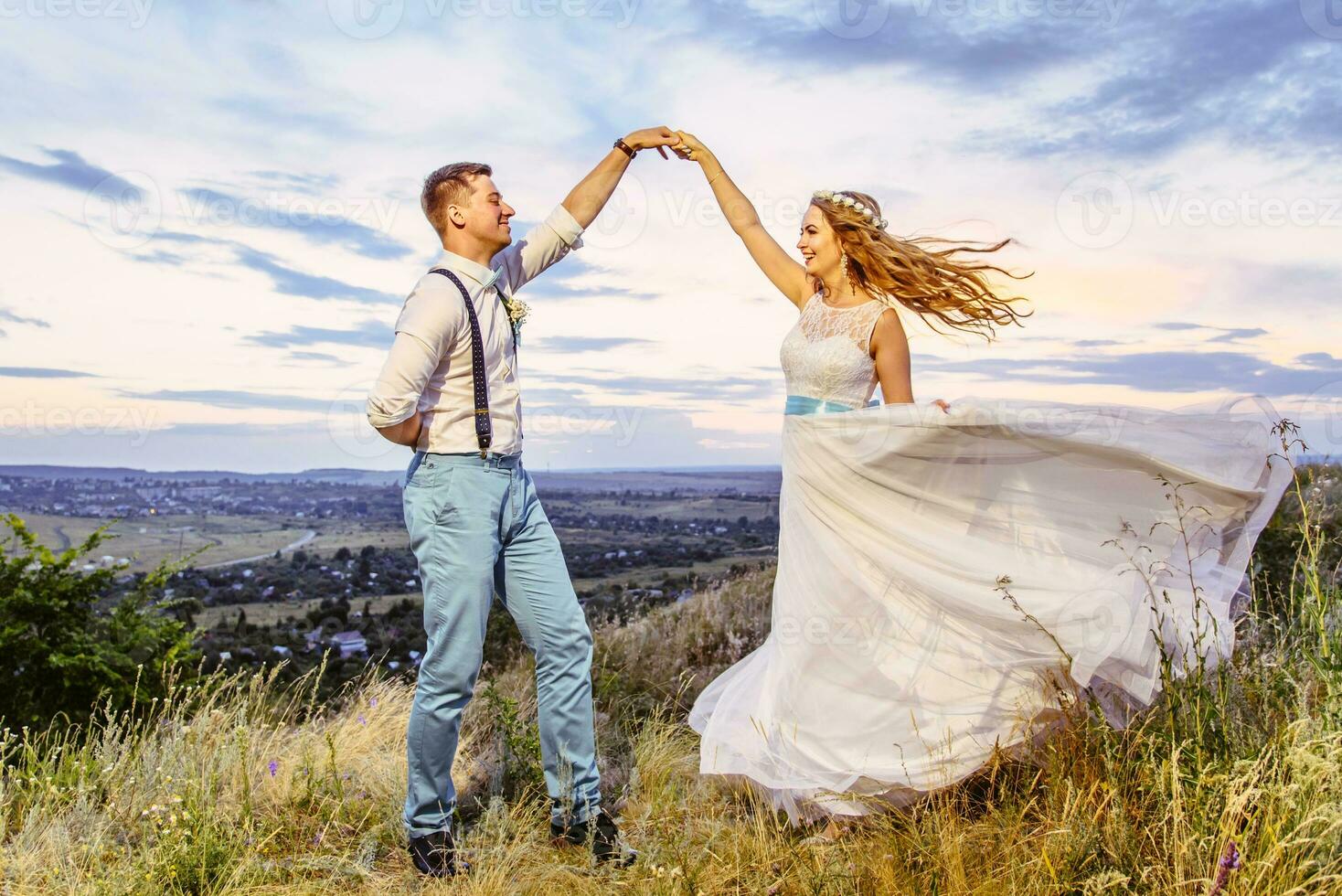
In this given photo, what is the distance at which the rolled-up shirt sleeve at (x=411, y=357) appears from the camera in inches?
141

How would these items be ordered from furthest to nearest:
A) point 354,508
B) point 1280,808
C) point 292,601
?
point 354,508 < point 292,601 < point 1280,808

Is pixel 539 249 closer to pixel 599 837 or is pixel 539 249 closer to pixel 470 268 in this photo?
pixel 470 268

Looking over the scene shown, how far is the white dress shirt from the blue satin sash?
127cm

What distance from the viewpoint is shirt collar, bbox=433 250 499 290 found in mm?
3951

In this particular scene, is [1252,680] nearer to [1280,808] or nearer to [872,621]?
[1280,808]

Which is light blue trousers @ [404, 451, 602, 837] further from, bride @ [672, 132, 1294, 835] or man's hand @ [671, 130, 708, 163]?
man's hand @ [671, 130, 708, 163]

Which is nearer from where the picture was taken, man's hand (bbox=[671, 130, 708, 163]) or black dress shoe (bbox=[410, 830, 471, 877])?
black dress shoe (bbox=[410, 830, 471, 877])

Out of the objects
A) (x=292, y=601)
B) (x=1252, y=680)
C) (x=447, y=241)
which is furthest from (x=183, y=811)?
(x=292, y=601)

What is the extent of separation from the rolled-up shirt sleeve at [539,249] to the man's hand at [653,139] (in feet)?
2.06

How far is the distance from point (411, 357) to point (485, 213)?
0.77 metres

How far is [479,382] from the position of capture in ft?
12.4

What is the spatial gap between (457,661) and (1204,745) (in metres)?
2.77

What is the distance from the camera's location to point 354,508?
4006 centimetres

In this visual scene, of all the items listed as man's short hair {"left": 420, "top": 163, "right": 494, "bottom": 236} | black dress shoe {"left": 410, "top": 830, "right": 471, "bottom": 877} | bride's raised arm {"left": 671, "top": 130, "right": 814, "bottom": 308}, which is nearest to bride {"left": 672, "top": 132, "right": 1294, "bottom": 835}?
bride's raised arm {"left": 671, "top": 130, "right": 814, "bottom": 308}
